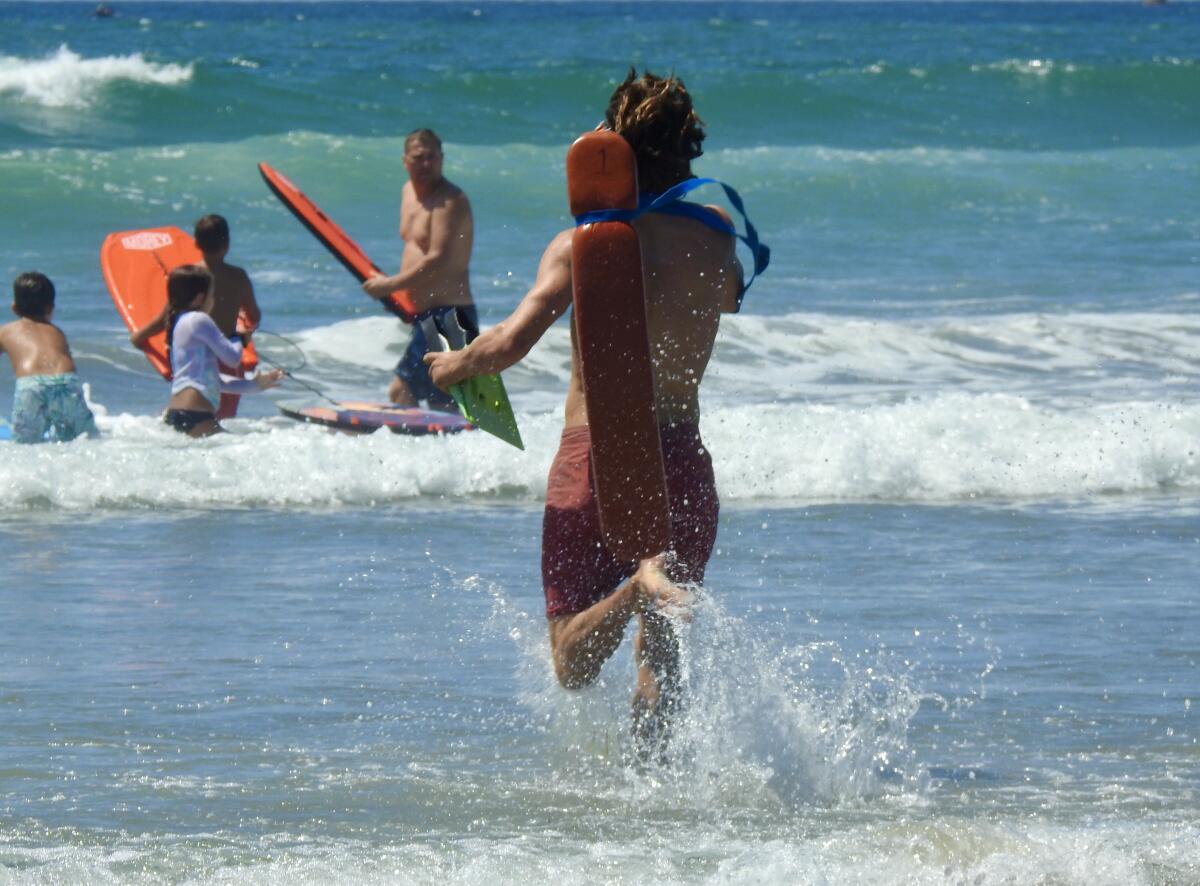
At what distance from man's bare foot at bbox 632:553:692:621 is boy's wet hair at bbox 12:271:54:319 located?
5.48 meters

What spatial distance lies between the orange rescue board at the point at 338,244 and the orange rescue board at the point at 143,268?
591mm

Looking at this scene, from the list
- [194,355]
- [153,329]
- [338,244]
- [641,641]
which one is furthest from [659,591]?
[338,244]

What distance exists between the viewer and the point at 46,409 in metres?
8.40

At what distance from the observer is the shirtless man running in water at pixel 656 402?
3656 millimetres

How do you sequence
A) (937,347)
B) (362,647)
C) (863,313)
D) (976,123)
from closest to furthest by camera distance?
(362,647) → (937,347) → (863,313) → (976,123)

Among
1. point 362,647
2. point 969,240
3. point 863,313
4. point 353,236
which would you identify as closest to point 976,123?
point 969,240

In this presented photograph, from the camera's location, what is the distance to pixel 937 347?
1219 centimetres

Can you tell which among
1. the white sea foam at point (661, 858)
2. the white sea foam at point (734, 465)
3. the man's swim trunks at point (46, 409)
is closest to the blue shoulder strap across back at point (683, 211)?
the white sea foam at point (661, 858)

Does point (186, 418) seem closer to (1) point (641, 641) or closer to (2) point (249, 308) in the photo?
(2) point (249, 308)

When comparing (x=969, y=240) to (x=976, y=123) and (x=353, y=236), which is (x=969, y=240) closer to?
(x=353, y=236)

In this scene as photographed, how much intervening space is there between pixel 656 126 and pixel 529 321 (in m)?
0.45

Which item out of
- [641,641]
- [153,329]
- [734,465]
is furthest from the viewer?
[153,329]

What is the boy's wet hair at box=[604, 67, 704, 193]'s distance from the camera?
3.62 metres

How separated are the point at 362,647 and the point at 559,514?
1630 mm
